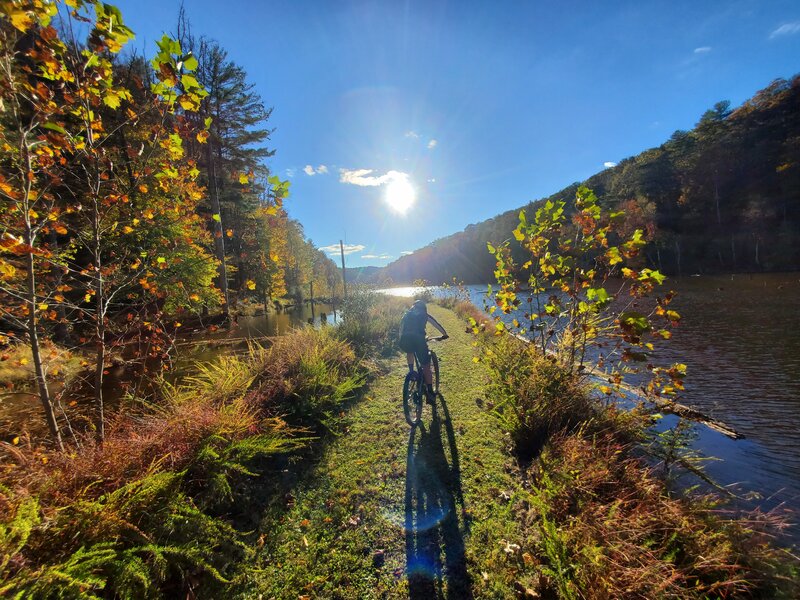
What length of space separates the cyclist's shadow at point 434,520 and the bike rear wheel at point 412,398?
40cm

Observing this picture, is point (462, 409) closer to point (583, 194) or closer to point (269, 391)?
point (269, 391)

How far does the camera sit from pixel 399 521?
3.19m

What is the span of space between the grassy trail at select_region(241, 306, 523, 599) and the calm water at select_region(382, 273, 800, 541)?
250 cm

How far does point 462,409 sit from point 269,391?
3.34 m

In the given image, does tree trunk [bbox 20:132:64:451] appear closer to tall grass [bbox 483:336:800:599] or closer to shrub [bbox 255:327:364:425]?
shrub [bbox 255:327:364:425]

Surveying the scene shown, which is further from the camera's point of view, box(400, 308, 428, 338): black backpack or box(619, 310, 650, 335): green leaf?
box(400, 308, 428, 338): black backpack

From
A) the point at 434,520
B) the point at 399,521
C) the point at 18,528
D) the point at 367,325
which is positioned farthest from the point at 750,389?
the point at 18,528

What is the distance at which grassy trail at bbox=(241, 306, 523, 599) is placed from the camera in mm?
2502

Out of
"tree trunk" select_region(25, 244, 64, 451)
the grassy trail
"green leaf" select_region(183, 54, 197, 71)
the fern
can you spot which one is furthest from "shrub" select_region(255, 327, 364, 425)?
"green leaf" select_region(183, 54, 197, 71)

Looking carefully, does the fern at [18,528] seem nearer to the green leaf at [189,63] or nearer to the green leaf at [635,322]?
the green leaf at [189,63]

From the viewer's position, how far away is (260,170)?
21.0m

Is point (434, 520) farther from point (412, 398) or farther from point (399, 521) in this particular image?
point (412, 398)

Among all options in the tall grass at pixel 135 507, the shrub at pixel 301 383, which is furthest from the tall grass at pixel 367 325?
the tall grass at pixel 135 507

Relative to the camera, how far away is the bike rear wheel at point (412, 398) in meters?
5.23
